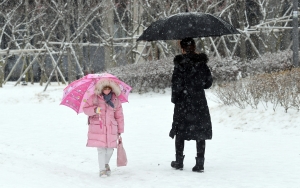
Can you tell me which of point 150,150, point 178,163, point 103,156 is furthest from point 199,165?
point 150,150

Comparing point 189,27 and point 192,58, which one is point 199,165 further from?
point 189,27

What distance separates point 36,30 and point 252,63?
13358mm

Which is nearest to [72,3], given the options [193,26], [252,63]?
[252,63]

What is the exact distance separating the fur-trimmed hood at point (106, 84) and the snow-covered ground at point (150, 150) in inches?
40.0

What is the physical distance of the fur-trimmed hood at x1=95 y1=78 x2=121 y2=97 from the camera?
6.47m

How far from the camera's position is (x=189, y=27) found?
21.5 feet

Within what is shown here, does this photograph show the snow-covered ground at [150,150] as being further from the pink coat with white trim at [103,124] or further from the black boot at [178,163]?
the pink coat with white trim at [103,124]

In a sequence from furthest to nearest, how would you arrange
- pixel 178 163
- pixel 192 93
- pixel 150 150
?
pixel 150 150, pixel 178 163, pixel 192 93

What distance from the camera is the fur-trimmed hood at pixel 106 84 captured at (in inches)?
255

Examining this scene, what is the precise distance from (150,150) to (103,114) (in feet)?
8.75

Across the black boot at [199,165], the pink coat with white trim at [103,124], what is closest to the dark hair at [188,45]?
the pink coat with white trim at [103,124]

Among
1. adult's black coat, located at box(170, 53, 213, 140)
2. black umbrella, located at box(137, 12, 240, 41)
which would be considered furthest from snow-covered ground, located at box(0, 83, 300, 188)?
black umbrella, located at box(137, 12, 240, 41)

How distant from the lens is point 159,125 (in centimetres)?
1183

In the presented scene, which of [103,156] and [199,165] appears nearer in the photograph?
[103,156]
